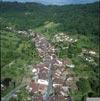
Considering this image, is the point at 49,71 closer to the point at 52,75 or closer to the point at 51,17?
the point at 52,75

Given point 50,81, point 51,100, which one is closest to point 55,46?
point 50,81

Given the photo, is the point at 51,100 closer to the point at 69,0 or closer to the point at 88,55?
the point at 88,55

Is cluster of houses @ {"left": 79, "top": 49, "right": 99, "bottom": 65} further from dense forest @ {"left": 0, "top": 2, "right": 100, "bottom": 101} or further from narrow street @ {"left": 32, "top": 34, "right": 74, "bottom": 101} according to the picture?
narrow street @ {"left": 32, "top": 34, "right": 74, "bottom": 101}

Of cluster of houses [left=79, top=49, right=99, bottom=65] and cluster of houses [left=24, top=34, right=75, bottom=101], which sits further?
cluster of houses [left=79, top=49, right=99, bottom=65]

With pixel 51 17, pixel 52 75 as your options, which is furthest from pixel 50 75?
pixel 51 17

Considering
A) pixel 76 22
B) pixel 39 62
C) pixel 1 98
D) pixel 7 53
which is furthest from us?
pixel 76 22

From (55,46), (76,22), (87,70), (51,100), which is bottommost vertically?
(51,100)

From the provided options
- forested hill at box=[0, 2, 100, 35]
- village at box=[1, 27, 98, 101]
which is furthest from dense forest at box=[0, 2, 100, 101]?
village at box=[1, 27, 98, 101]

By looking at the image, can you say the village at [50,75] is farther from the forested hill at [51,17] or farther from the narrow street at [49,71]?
the forested hill at [51,17]
